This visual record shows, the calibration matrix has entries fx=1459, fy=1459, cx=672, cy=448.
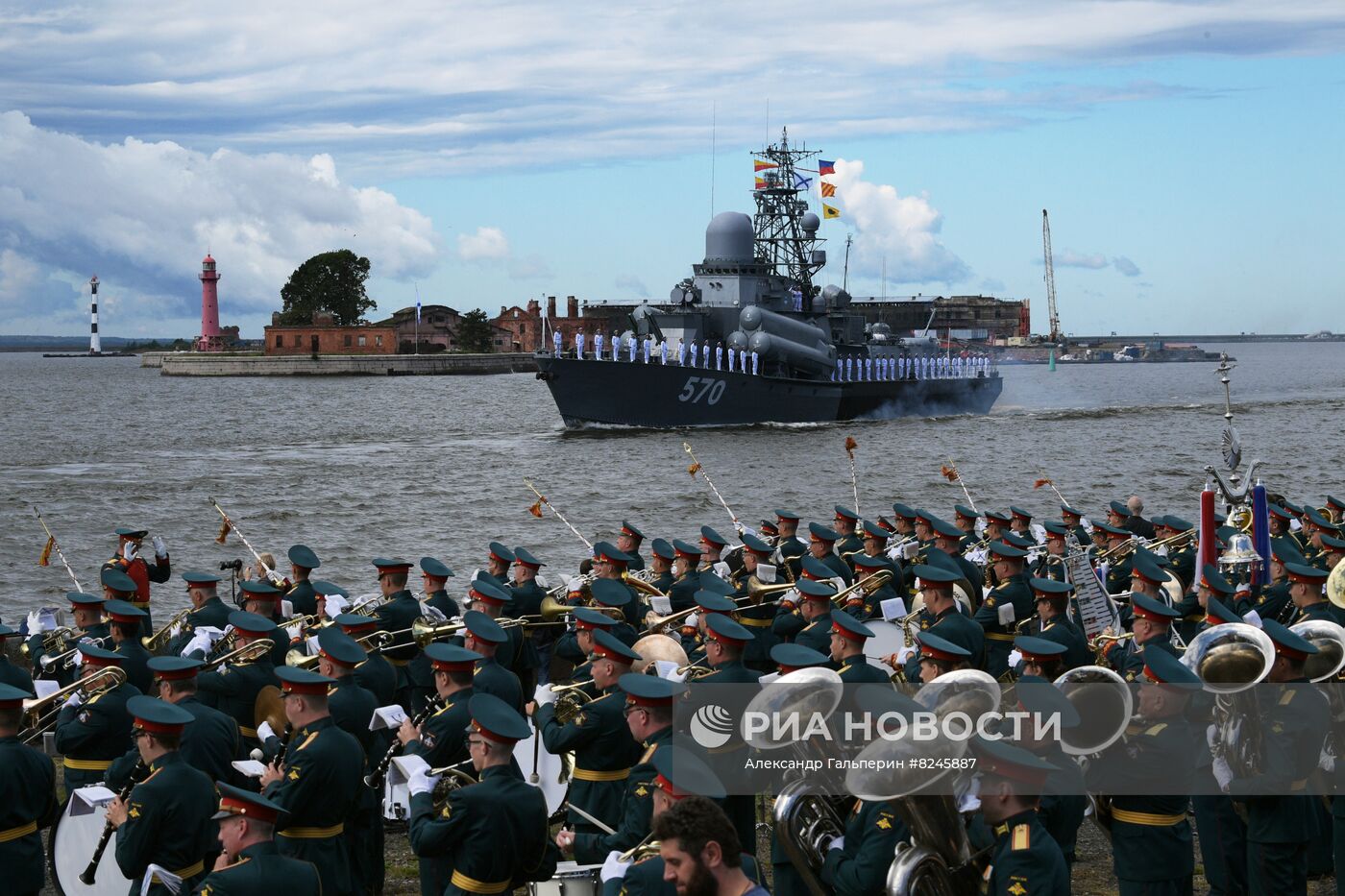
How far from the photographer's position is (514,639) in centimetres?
1173

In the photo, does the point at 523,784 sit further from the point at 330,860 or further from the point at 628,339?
the point at 628,339

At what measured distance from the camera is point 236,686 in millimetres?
9375

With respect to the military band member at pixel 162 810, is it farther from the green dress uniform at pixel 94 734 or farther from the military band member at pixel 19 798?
the green dress uniform at pixel 94 734

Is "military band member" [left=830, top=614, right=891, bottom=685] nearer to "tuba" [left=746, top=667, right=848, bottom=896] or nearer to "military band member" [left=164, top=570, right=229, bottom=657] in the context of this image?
"tuba" [left=746, top=667, right=848, bottom=896]

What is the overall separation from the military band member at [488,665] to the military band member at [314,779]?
48.3 inches

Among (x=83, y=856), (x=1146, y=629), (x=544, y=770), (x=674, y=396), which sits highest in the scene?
(x=674, y=396)

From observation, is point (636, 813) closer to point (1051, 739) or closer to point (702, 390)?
point (1051, 739)

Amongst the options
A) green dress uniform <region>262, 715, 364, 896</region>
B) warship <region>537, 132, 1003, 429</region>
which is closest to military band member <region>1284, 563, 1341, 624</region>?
green dress uniform <region>262, 715, 364, 896</region>

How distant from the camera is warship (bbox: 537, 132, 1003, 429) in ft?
193

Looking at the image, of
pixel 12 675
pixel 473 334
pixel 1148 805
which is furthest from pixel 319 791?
pixel 473 334

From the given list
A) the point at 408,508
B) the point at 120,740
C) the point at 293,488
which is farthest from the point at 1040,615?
the point at 293,488

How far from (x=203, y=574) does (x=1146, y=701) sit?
767cm

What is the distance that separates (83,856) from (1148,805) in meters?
5.59

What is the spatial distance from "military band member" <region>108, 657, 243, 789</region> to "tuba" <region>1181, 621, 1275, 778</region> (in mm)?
5118
